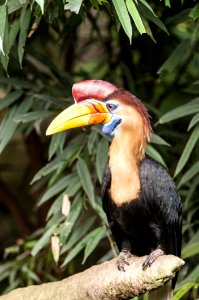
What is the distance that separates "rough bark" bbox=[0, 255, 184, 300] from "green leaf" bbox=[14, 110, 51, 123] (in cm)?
65

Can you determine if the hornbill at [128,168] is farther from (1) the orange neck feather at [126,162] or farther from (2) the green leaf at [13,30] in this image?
(2) the green leaf at [13,30]

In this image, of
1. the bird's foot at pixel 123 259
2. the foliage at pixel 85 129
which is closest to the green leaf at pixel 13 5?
the foliage at pixel 85 129

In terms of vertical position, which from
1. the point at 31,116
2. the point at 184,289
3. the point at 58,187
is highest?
the point at 31,116

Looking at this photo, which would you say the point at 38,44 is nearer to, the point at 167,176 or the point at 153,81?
the point at 153,81

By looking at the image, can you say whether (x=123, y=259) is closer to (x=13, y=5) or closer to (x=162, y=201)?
(x=162, y=201)

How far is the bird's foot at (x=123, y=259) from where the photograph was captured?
2.05 m

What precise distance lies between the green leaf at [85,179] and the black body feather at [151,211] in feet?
1.04

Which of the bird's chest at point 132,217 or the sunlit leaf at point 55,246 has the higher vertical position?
the bird's chest at point 132,217

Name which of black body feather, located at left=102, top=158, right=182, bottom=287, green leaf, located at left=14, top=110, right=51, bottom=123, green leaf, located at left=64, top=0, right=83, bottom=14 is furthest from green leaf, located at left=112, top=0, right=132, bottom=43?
green leaf, located at left=14, top=110, right=51, bottom=123

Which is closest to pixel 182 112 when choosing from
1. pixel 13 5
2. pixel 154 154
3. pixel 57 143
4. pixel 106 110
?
pixel 154 154

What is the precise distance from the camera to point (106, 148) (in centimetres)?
263

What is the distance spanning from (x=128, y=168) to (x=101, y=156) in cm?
53

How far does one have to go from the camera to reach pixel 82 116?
207cm

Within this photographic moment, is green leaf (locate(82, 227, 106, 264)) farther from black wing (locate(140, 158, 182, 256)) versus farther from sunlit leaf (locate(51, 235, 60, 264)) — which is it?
black wing (locate(140, 158, 182, 256))
